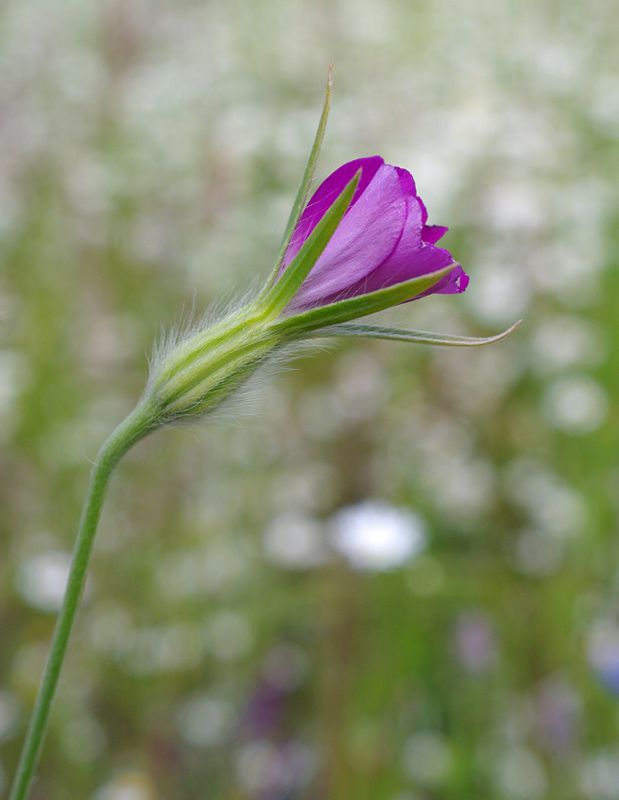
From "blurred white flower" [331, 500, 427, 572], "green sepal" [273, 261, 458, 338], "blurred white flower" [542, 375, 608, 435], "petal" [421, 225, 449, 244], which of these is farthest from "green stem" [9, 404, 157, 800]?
"blurred white flower" [542, 375, 608, 435]

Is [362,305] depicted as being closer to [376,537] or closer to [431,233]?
[431,233]

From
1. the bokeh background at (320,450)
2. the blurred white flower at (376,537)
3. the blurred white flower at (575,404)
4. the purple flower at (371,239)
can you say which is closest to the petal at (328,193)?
the purple flower at (371,239)

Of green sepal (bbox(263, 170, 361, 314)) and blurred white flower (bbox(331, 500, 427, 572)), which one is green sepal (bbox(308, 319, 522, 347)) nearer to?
green sepal (bbox(263, 170, 361, 314))

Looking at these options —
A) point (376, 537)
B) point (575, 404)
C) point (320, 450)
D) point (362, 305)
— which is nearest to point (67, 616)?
point (362, 305)

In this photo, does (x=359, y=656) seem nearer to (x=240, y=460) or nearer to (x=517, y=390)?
(x=240, y=460)

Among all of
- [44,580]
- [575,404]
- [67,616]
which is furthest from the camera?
[575,404]

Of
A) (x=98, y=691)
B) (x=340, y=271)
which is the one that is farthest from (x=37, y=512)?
(x=340, y=271)
